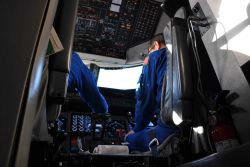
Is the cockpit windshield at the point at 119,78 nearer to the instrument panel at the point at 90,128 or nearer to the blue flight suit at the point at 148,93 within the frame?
the instrument panel at the point at 90,128

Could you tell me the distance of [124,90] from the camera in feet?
9.33

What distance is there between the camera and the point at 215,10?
129 cm

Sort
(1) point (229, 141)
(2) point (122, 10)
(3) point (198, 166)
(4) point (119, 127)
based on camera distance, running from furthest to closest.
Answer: (2) point (122, 10), (4) point (119, 127), (1) point (229, 141), (3) point (198, 166)

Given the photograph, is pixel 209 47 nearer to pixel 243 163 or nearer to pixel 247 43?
pixel 247 43

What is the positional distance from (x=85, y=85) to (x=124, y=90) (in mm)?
799

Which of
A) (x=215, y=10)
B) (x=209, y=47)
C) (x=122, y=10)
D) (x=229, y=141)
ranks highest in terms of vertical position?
(x=122, y=10)

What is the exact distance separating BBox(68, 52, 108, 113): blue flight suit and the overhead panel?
1.07 m

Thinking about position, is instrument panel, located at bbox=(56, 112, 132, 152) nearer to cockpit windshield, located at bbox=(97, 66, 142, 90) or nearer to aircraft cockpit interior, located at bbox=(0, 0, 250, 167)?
aircraft cockpit interior, located at bbox=(0, 0, 250, 167)

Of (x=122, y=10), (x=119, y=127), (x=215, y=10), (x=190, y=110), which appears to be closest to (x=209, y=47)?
(x=215, y=10)

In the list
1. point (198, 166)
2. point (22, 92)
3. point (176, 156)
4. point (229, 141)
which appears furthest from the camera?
point (176, 156)

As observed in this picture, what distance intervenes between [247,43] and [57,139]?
94cm

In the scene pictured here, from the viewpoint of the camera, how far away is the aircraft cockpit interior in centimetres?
49

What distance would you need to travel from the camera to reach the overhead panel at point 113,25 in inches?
115

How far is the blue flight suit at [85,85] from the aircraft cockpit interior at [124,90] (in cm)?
3
